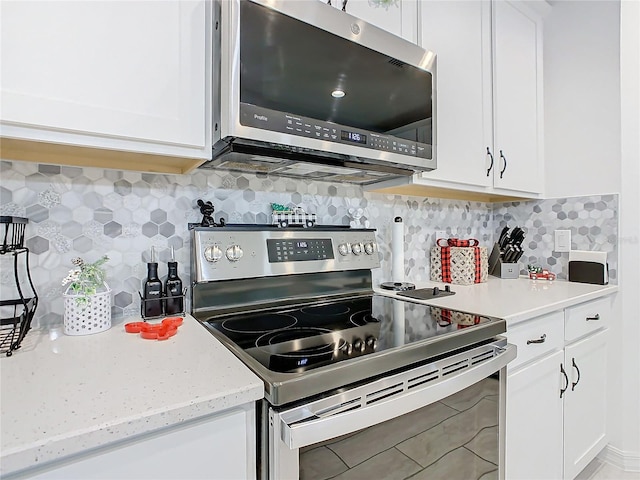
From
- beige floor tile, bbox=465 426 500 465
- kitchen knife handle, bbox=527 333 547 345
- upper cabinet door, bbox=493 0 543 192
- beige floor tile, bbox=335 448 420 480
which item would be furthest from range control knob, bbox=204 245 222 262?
upper cabinet door, bbox=493 0 543 192

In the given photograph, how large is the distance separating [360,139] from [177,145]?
57cm

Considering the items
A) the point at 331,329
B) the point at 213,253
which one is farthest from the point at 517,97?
the point at 213,253

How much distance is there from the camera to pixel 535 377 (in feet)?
4.31

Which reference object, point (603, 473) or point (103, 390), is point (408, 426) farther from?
point (603, 473)

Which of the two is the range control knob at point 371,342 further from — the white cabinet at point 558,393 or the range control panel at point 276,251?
the white cabinet at point 558,393

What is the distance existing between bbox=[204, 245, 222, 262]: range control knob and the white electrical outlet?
75.9 inches

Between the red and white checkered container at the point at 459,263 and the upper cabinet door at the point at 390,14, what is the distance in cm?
102

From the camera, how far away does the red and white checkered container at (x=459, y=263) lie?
1817mm

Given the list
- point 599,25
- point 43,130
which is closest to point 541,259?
point 599,25

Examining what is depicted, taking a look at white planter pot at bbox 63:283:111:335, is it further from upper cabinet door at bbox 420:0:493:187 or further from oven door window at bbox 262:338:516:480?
upper cabinet door at bbox 420:0:493:187

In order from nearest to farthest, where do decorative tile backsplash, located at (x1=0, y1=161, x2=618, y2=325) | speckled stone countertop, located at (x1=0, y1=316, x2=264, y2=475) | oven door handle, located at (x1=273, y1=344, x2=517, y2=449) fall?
speckled stone countertop, located at (x1=0, y1=316, x2=264, y2=475)
oven door handle, located at (x1=273, y1=344, x2=517, y2=449)
decorative tile backsplash, located at (x1=0, y1=161, x2=618, y2=325)

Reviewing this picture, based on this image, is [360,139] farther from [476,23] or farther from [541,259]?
[541,259]

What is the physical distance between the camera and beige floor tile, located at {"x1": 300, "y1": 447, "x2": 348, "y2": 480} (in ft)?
2.26

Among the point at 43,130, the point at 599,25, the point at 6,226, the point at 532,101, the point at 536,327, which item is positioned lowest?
the point at 536,327
